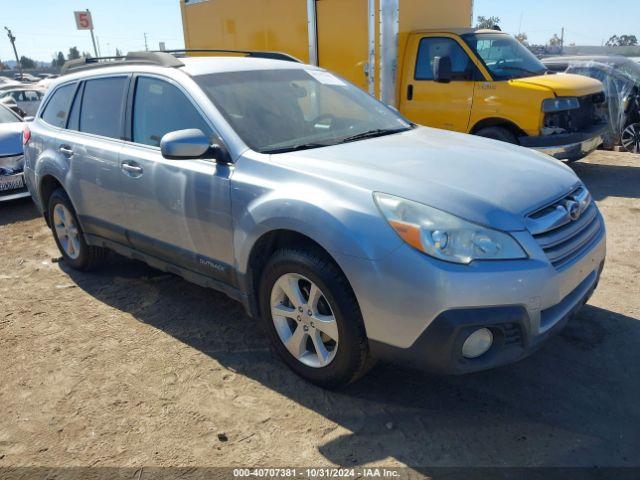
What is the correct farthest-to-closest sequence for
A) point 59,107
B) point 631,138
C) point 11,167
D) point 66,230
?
point 631,138 → point 11,167 → point 66,230 → point 59,107

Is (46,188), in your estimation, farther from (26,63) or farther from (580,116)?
(26,63)

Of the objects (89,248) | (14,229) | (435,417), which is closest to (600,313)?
(435,417)

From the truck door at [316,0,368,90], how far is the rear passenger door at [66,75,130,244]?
422 cm

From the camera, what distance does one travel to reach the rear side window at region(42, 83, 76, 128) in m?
4.68

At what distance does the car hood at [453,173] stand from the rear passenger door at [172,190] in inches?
20.4

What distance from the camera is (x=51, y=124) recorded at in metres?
4.85

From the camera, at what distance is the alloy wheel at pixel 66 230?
4796mm

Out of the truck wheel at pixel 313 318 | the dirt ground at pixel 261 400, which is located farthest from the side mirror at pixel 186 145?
the dirt ground at pixel 261 400

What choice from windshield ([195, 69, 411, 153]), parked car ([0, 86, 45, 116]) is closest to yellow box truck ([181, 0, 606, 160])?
windshield ([195, 69, 411, 153])

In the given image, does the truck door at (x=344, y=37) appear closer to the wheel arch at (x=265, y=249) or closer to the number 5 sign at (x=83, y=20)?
the wheel arch at (x=265, y=249)

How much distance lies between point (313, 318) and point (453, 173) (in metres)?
1.05

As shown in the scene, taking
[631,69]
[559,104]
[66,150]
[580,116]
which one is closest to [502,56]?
[559,104]

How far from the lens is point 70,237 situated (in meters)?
4.89

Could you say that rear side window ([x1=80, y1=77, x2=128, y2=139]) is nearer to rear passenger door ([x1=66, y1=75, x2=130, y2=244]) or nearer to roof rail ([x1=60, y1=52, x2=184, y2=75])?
rear passenger door ([x1=66, y1=75, x2=130, y2=244])
